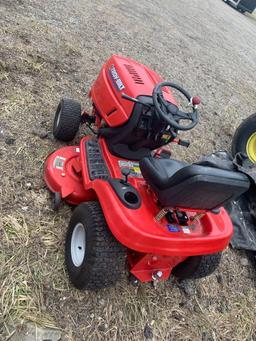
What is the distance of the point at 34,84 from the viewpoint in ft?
12.4

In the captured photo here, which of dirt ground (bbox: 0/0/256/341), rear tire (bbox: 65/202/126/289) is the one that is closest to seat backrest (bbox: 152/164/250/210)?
rear tire (bbox: 65/202/126/289)

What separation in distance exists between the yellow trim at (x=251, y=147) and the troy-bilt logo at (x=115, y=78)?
1815 millimetres

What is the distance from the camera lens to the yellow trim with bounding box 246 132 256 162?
165 inches

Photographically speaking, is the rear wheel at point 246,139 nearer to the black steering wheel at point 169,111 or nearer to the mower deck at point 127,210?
the black steering wheel at point 169,111

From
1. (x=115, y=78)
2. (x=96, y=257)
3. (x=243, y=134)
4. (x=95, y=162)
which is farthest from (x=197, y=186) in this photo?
(x=243, y=134)

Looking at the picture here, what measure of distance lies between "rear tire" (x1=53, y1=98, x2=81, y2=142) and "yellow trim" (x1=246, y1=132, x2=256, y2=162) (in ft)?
6.39

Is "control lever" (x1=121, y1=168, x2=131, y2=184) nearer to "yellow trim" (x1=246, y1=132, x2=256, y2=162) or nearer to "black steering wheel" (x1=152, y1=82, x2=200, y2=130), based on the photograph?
"black steering wheel" (x1=152, y1=82, x2=200, y2=130)

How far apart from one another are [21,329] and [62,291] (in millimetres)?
335

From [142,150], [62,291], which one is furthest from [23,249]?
[142,150]

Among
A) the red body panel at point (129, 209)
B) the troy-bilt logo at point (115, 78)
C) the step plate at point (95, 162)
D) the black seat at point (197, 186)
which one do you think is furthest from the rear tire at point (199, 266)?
the troy-bilt logo at point (115, 78)

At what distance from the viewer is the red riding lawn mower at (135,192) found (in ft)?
6.86

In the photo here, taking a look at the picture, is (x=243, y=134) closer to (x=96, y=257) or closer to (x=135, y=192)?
(x=135, y=192)

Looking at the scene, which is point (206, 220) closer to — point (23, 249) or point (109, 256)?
point (109, 256)

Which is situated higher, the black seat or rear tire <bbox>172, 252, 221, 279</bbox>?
the black seat
